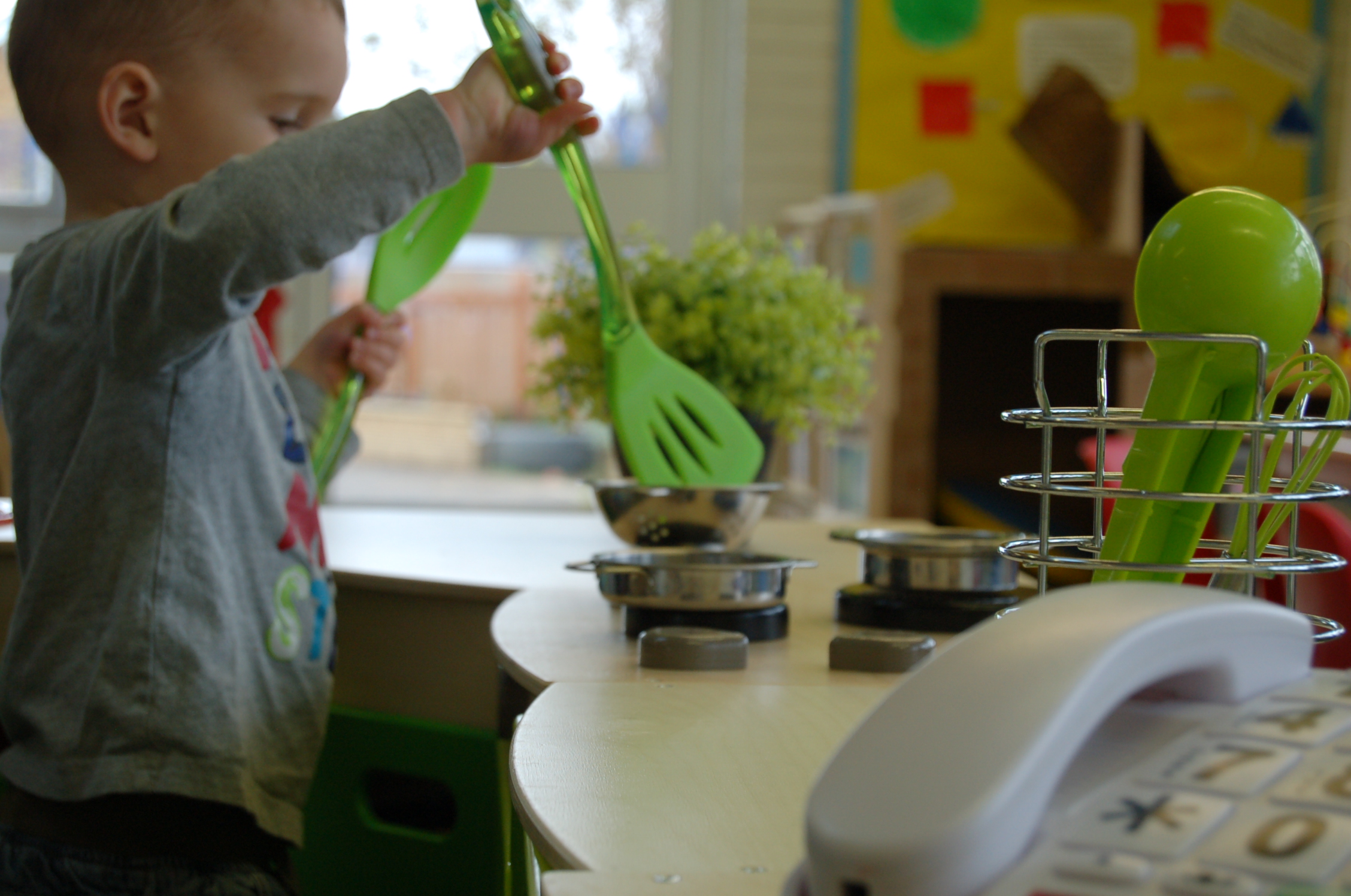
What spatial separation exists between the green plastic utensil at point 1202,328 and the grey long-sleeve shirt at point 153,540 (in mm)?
414

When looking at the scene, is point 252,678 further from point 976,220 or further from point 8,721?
point 976,220

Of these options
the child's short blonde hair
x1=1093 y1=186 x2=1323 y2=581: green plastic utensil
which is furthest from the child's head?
x1=1093 y1=186 x2=1323 y2=581: green plastic utensil

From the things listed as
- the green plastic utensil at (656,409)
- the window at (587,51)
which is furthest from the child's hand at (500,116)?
the window at (587,51)

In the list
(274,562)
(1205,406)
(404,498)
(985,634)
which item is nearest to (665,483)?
(274,562)

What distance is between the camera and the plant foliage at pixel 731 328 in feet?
4.20

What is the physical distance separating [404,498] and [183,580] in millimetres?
2425

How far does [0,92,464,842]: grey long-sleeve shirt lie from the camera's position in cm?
75

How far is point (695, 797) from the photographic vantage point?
0.43 m

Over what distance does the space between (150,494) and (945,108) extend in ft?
9.05

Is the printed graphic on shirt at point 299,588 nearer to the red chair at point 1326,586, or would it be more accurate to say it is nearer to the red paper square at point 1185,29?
the red chair at point 1326,586

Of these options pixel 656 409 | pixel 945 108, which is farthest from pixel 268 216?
pixel 945 108

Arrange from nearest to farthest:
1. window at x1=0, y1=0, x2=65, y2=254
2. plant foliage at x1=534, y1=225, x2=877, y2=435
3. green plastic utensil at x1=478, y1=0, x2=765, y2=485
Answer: green plastic utensil at x1=478, y1=0, x2=765, y2=485 → plant foliage at x1=534, y1=225, x2=877, y2=435 → window at x1=0, y1=0, x2=65, y2=254

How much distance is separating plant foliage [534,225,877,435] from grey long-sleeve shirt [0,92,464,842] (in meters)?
0.47

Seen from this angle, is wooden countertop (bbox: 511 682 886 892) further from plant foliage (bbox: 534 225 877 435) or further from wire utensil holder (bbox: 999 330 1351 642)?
plant foliage (bbox: 534 225 877 435)
